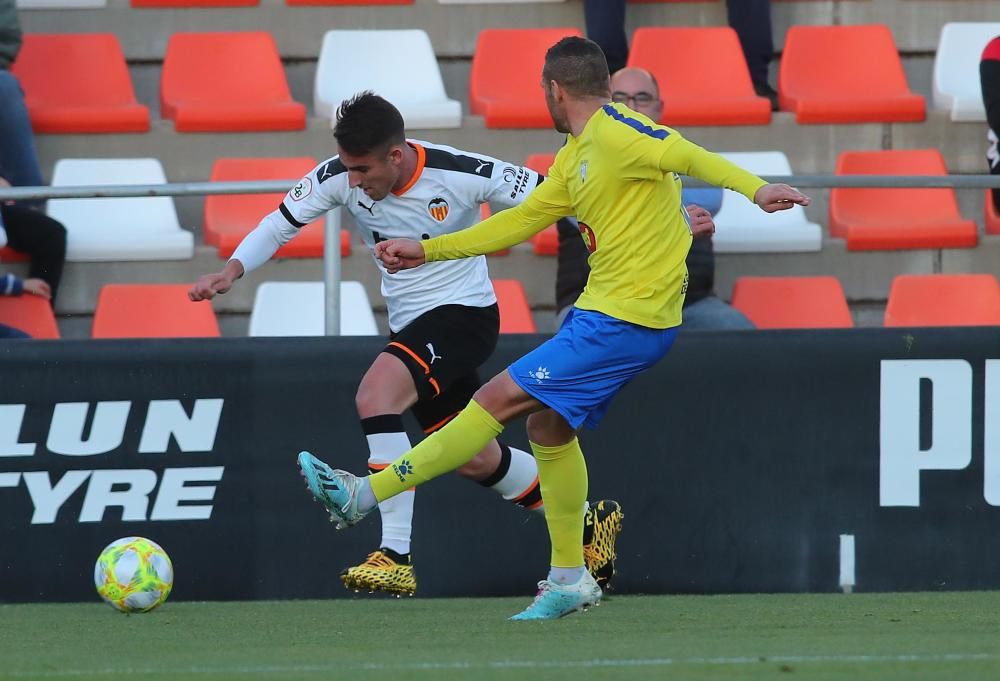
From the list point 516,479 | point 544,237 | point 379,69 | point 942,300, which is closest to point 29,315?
point 544,237

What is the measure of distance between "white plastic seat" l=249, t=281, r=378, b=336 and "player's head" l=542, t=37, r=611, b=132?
2.56 metres

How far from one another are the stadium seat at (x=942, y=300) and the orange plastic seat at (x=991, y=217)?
2.60 ft

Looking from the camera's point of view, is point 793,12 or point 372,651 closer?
point 372,651

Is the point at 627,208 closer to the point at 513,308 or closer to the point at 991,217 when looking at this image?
the point at 513,308

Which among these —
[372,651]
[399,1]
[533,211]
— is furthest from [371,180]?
[399,1]

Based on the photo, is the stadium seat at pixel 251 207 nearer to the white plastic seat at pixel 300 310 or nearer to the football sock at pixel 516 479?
the white plastic seat at pixel 300 310

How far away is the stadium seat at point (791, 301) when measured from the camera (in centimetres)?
802

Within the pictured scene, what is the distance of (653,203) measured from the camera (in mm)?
5336

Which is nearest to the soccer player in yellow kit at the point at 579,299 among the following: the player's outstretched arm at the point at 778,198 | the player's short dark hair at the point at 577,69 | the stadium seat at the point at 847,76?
the player's short dark hair at the point at 577,69

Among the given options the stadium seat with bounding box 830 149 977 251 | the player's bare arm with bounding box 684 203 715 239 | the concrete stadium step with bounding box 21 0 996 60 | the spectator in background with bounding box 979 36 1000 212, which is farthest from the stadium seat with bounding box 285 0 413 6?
the player's bare arm with bounding box 684 203 715 239

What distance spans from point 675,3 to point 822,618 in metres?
5.63

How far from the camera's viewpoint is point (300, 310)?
7.76 meters

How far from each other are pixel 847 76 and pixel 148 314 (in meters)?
4.51

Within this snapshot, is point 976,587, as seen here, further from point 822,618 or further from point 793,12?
point 793,12
